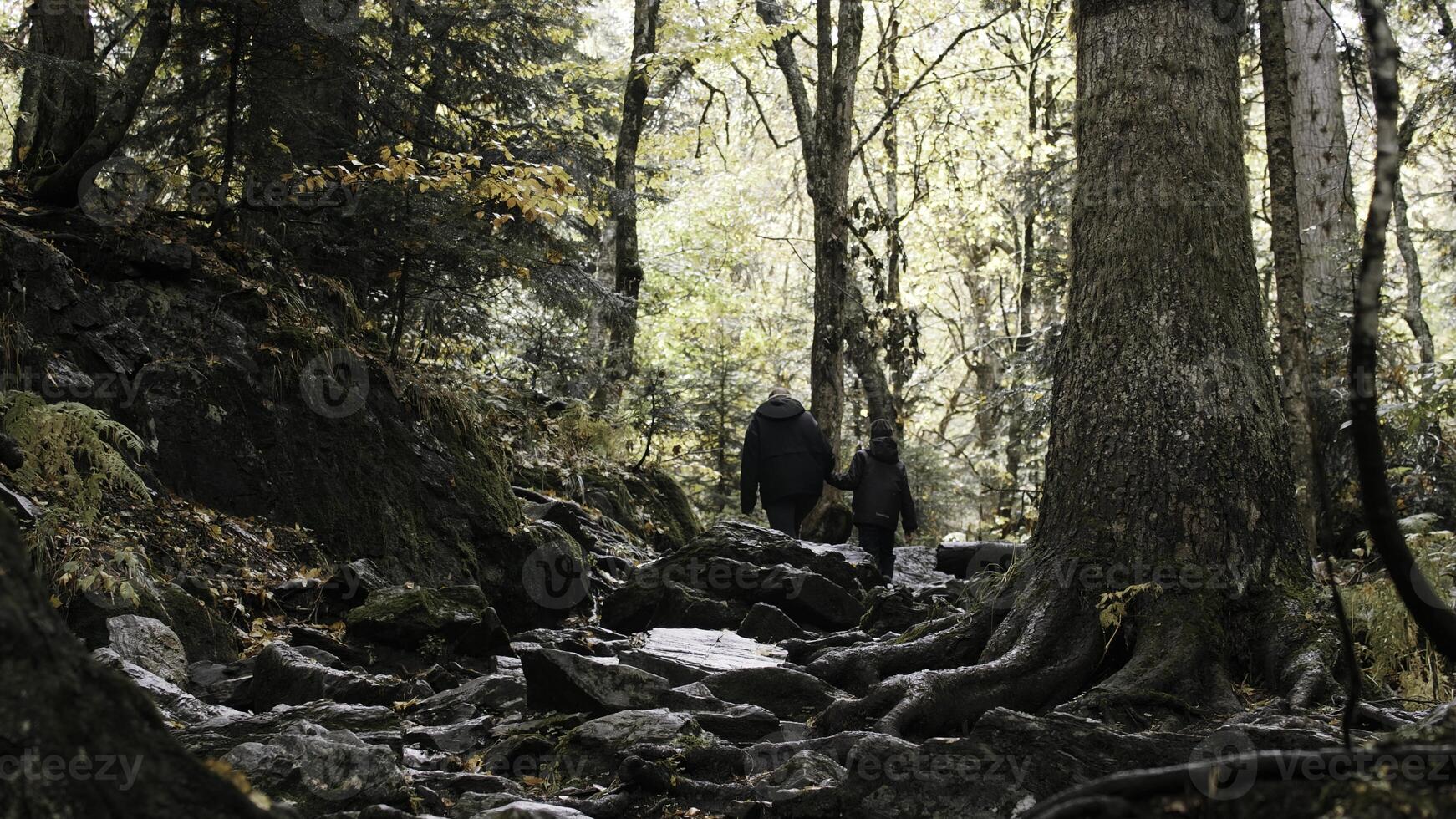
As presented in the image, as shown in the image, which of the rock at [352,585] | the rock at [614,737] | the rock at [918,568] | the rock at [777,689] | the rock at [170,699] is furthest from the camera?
the rock at [918,568]

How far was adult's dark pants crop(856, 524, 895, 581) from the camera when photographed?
12.6 metres

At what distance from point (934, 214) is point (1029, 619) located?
2534 centimetres

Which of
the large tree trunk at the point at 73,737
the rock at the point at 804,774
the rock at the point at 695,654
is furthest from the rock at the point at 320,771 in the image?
the rock at the point at 695,654

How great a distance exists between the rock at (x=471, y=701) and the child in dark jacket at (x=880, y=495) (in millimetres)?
6864

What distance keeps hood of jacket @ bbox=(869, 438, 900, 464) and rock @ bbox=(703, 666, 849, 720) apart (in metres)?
6.68

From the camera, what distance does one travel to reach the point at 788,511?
12.7 metres

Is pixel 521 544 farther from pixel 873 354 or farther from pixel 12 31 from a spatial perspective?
pixel 873 354

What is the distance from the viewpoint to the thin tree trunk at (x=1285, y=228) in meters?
9.88

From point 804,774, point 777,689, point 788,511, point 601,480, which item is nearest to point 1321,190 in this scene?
point 788,511

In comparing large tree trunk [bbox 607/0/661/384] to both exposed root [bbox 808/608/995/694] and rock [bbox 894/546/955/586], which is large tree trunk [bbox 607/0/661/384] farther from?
exposed root [bbox 808/608/995/694]

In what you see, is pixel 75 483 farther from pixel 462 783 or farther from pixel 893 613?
pixel 893 613

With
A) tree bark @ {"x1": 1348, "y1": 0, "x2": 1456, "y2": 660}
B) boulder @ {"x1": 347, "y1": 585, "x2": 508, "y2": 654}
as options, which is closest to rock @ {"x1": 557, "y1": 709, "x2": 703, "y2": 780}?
boulder @ {"x1": 347, "y1": 585, "x2": 508, "y2": 654}

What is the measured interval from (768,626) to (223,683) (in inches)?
164

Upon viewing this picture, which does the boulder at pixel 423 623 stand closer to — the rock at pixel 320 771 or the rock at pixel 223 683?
the rock at pixel 223 683
